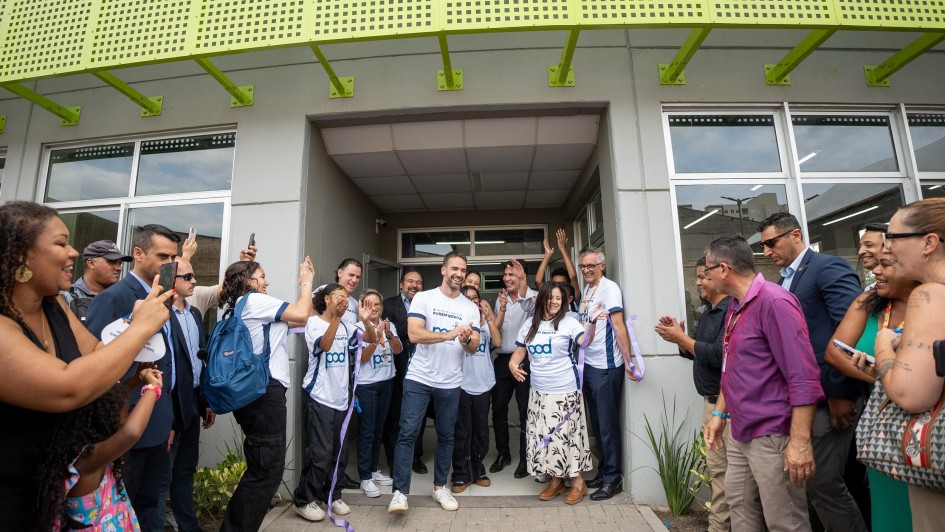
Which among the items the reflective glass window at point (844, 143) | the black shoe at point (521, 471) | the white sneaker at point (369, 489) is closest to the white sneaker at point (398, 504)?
the white sneaker at point (369, 489)

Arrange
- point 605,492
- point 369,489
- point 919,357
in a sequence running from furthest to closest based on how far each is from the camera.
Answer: point 369,489 → point 605,492 → point 919,357

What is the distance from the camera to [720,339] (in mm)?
2971

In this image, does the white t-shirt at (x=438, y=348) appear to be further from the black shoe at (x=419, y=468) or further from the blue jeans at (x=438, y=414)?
the black shoe at (x=419, y=468)

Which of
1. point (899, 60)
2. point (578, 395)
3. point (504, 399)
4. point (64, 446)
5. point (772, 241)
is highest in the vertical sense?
point (899, 60)

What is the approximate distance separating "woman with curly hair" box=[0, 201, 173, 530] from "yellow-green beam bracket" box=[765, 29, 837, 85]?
4.77 meters

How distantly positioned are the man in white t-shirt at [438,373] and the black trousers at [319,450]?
1.63 ft

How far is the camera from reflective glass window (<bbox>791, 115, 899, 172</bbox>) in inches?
164

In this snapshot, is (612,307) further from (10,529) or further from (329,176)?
(10,529)

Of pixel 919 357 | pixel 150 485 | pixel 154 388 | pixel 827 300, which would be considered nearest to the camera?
pixel 919 357

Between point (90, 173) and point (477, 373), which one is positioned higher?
point (90, 173)

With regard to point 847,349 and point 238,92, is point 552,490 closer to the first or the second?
point 847,349

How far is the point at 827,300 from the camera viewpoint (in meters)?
2.54

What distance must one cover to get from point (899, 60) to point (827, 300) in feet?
9.84

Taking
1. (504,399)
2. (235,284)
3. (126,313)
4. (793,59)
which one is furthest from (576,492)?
(793,59)
